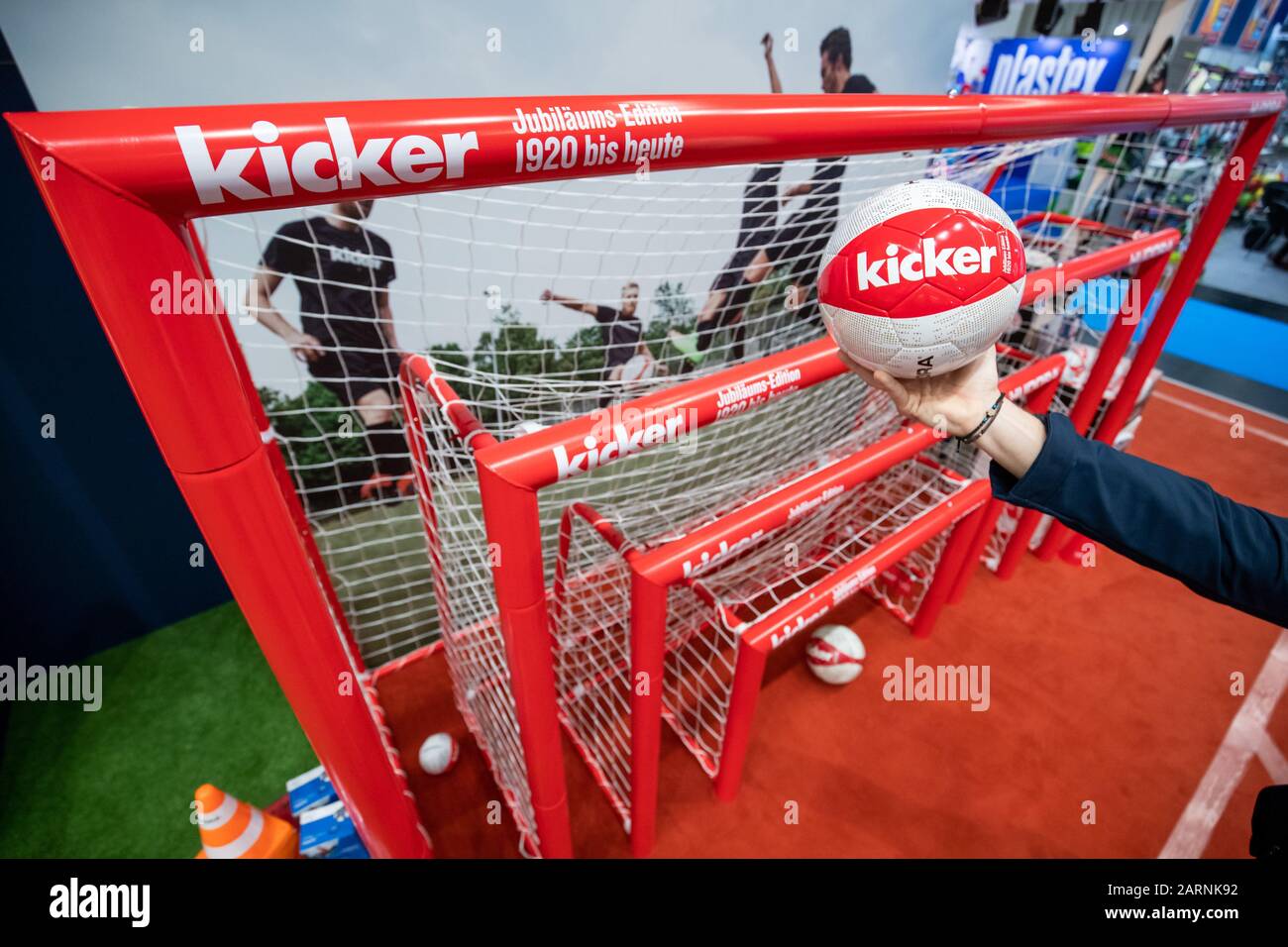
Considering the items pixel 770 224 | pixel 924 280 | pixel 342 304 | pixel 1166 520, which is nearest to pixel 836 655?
pixel 1166 520

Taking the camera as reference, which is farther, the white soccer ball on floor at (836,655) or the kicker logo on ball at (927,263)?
the white soccer ball on floor at (836,655)

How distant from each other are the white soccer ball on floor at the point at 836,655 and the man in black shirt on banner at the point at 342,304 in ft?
6.59

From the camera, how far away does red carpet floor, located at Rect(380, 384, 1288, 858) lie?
6.77 ft

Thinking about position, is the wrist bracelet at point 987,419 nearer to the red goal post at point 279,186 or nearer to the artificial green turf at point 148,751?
the red goal post at point 279,186

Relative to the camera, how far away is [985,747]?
2.34m

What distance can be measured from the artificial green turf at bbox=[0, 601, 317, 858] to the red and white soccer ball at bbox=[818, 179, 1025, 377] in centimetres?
259

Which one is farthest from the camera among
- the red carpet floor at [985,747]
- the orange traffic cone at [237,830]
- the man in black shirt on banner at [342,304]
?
the man in black shirt on banner at [342,304]

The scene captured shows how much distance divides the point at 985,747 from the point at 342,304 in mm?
3676

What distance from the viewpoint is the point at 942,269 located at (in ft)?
3.04

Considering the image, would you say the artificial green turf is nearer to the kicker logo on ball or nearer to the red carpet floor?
the red carpet floor

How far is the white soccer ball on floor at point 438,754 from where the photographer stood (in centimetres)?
221

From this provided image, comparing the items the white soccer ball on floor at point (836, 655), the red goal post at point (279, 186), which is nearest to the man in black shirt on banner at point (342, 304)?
the red goal post at point (279, 186)
